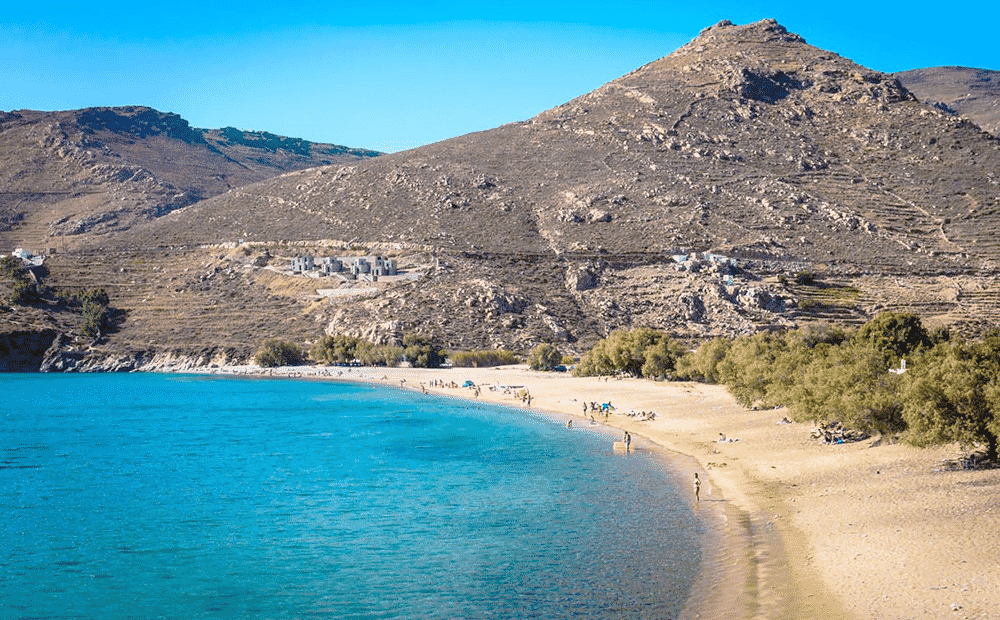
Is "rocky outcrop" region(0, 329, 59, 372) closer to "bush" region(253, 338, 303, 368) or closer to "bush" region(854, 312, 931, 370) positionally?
"bush" region(253, 338, 303, 368)

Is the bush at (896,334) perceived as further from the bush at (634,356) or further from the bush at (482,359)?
the bush at (482,359)

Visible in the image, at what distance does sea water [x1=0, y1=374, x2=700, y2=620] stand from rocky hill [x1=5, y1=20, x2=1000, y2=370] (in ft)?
156

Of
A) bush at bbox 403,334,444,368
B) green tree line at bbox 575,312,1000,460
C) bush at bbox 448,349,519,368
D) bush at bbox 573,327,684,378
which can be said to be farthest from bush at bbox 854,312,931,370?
bush at bbox 403,334,444,368

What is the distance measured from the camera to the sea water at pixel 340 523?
69.6 ft

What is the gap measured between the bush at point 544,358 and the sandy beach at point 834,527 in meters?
41.6

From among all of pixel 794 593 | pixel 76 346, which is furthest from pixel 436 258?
pixel 794 593

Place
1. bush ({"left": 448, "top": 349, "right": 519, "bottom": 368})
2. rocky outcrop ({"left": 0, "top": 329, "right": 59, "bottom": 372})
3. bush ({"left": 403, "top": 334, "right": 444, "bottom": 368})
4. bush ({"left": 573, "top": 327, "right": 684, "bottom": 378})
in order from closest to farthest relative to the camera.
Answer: bush ({"left": 573, "top": 327, "right": 684, "bottom": 378}), bush ({"left": 448, "top": 349, "right": 519, "bottom": 368}), bush ({"left": 403, "top": 334, "right": 444, "bottom": 368}), rocky outcrop ({"left": 0, "top": 329, "right": 59, "bottom": 372})

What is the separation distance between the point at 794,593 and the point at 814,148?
125 metres

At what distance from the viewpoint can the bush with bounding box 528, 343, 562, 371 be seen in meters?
86.3

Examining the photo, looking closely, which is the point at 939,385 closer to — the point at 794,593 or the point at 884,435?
the point at 884,435

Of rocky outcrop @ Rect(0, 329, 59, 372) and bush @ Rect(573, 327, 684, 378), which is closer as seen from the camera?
bush @ Rect(573, 327, 684, 378)

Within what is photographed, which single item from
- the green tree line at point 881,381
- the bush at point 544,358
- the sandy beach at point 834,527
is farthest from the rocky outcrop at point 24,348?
the sandy beach at point 834,527

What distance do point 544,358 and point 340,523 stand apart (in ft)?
190

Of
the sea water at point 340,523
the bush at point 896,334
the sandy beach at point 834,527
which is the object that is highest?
the bush at point 896,334
